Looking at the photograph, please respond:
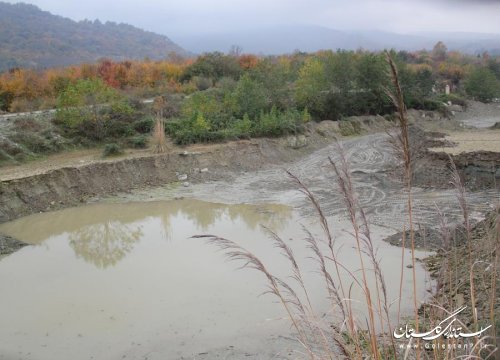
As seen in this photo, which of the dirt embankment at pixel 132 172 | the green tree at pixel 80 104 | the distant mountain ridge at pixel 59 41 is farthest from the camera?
the distant mountain ridge at pixel 59 41

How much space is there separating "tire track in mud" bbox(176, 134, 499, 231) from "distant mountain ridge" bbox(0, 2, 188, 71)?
55788mm

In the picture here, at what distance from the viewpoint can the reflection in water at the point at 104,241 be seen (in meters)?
11.0

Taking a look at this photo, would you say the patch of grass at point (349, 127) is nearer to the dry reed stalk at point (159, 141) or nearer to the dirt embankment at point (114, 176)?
the dirt embankment at point (114, 176)

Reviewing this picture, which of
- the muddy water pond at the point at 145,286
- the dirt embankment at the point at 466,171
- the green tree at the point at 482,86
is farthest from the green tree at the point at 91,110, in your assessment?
the green tree at the point at 482,86

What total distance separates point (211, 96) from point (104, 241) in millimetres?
14692

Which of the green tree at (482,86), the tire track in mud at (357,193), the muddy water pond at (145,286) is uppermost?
the green tree at (482,86)

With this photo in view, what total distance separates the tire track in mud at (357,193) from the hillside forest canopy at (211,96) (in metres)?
3.53

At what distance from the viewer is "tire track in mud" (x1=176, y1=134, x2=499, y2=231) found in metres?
13.2

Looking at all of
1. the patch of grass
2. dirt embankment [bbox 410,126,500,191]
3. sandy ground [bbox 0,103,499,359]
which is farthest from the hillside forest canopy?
dirt embankment [bbox 410,126,500,191]

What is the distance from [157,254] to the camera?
1098cm

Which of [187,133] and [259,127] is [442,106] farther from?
[187,133]

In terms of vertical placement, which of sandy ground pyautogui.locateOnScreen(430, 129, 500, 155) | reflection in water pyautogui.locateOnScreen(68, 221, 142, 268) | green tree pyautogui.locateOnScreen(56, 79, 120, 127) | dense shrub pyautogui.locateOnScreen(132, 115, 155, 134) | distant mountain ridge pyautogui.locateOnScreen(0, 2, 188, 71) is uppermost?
distant mountain ridge pyautogui.locateOnScreen(0, 2, 188, 71)

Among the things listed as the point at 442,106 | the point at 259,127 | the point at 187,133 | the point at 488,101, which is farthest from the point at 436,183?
the point at 488,101

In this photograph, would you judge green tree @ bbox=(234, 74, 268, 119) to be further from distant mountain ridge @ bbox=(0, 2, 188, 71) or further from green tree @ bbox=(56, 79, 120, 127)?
distant mountain ridge @ bbox=(0, 2, 188, 71)
